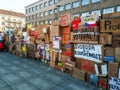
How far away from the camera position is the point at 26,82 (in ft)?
18.5

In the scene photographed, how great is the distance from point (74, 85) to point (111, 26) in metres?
2.58

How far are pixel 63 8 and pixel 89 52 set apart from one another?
1159 inches

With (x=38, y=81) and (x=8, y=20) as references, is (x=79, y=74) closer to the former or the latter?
(x=38, y=81)

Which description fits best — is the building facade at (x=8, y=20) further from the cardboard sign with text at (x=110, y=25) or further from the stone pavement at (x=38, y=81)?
the cardboard sign with text at (x=110, y=25)

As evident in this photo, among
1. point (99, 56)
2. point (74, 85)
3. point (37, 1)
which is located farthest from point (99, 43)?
point (37, 1)

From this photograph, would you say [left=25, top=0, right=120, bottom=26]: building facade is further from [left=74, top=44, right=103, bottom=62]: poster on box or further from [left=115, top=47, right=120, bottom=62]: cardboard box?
[left=115, top=47, right=120, bottom=62]: cardboard box

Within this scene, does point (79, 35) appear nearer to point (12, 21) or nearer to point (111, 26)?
point (111, 26)

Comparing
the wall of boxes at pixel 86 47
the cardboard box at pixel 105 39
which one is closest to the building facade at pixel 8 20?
the wall of boxes at pixel 86 47

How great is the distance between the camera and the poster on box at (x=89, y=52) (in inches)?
209

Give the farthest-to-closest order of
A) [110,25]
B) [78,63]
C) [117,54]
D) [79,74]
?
[78,63]
[79,74]
[110,25]
[117,54]

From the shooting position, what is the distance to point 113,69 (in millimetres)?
4734

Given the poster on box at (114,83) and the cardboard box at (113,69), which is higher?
the cardboard box at (113,69)

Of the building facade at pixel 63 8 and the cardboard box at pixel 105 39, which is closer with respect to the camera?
the cardboard box at pixel 105 39

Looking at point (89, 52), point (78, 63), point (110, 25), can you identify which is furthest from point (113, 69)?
point (78, 63)
